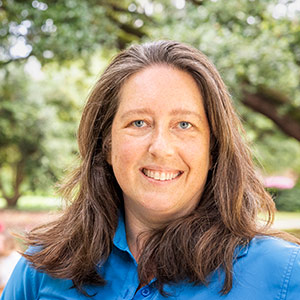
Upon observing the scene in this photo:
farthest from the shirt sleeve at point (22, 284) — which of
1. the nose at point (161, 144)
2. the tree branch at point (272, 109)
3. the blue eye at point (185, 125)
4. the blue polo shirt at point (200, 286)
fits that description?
the tree branch at point (272, 109)

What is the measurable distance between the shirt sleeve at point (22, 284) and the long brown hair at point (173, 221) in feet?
0.16

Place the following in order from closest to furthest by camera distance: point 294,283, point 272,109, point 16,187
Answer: point 294,283 → point 272,109 → point 16,187

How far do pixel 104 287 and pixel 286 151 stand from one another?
14.7 m

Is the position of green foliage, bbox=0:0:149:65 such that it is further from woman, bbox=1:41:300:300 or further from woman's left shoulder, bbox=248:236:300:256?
woman's left shoulder, bbox=248:236:300:256

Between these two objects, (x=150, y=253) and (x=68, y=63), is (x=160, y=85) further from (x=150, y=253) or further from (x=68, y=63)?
(x=68, y=63)

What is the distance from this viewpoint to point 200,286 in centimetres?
148

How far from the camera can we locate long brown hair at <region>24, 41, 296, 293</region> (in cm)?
156

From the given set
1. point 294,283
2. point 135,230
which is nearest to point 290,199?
point 135,230

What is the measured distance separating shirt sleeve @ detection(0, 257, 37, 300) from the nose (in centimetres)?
67

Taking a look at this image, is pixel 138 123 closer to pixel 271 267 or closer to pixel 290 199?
pixel 271 267

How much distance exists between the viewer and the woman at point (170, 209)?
1.50 meters

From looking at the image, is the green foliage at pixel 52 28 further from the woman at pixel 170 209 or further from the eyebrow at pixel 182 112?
the eyebrow at pixel 182 112

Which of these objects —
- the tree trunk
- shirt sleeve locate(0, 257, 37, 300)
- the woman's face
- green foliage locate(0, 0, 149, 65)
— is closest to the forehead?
the woman's face

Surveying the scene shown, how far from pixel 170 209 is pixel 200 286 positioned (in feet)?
0.88
